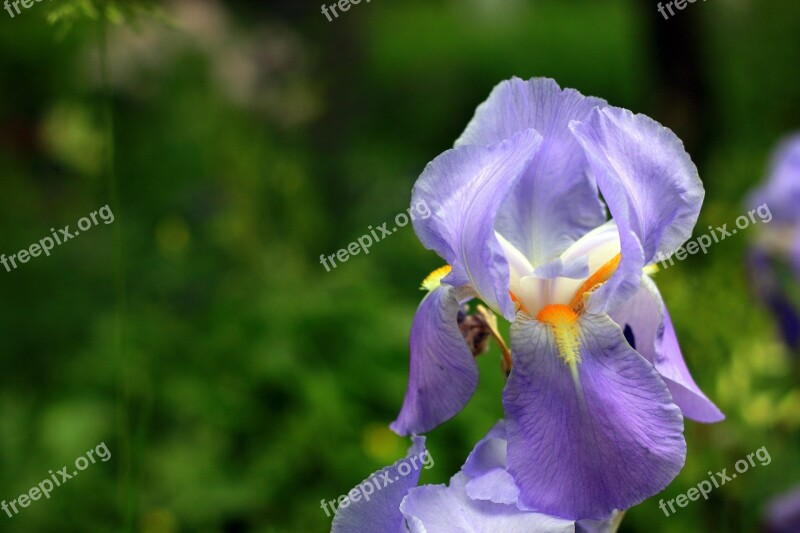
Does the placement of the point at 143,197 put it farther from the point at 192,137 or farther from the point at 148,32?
the point at 148,32

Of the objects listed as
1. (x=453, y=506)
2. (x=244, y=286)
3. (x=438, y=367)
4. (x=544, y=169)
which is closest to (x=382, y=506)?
(x=453, y=506)

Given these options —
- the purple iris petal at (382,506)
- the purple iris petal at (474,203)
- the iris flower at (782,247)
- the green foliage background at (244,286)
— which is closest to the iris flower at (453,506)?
the purple iris petal at (382,506)

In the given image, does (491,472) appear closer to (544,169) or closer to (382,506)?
(382,506)

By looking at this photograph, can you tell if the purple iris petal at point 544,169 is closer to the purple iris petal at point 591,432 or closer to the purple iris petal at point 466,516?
the purple iris petal at point 591,432

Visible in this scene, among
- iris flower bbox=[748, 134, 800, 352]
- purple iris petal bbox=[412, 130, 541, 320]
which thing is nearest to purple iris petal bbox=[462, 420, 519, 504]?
purple iris petal bbox=[412, 130, 541, 320]

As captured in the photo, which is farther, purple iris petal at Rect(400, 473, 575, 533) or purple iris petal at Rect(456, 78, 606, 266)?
purple iris petal at Rect(456, 78, 606, 266)

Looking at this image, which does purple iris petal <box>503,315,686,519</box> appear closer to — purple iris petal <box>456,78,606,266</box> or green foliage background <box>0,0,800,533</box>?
purple iris petal <box>456,78,606,266</box>

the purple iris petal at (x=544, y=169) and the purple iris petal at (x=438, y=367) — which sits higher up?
the purple iris petal at (x=544, y=169)

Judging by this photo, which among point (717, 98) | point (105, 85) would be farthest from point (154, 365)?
point (717, 98)
